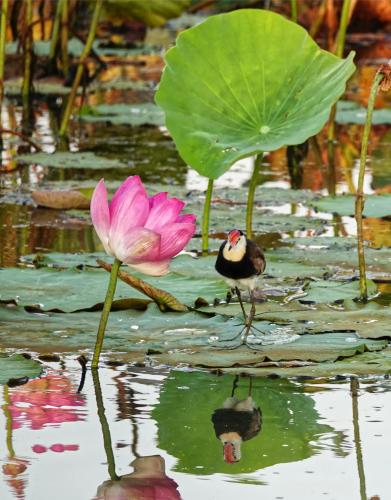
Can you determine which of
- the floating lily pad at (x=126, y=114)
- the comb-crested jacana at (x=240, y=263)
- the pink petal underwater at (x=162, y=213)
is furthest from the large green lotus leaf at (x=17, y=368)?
the floating lily pad at (x=126, y=114)

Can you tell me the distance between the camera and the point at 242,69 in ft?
13.8

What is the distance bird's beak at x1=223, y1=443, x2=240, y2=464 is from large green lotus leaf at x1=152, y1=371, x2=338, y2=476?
0.01 m

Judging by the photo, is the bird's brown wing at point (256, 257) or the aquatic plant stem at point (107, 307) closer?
the aquatic plant stem at point (107, 307)

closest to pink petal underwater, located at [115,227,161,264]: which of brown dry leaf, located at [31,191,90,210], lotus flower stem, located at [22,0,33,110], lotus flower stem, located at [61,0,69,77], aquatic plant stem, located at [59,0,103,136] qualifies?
brown dry leaf, located at [31,191,90,210]

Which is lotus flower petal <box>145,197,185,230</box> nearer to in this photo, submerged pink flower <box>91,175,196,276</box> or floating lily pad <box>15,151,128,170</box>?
submerged pink flower <box>91,175,196,276</box>

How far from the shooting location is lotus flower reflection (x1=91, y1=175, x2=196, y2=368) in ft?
9.15

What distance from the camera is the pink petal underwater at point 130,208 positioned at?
2787 millimetres

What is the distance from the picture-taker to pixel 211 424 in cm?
257

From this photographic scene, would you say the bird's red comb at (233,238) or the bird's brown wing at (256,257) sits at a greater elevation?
the bird's red comb at (233,238)

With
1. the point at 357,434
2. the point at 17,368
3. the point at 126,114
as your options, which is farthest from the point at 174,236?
the point at 126,114

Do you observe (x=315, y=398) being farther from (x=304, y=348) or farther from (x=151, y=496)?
(x=151, y=496)

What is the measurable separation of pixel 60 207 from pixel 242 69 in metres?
1.48

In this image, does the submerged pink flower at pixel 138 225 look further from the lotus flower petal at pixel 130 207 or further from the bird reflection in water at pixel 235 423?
the bird reflection in water at pixel 235 423

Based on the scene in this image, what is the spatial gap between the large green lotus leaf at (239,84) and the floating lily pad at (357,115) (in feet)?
13.6
